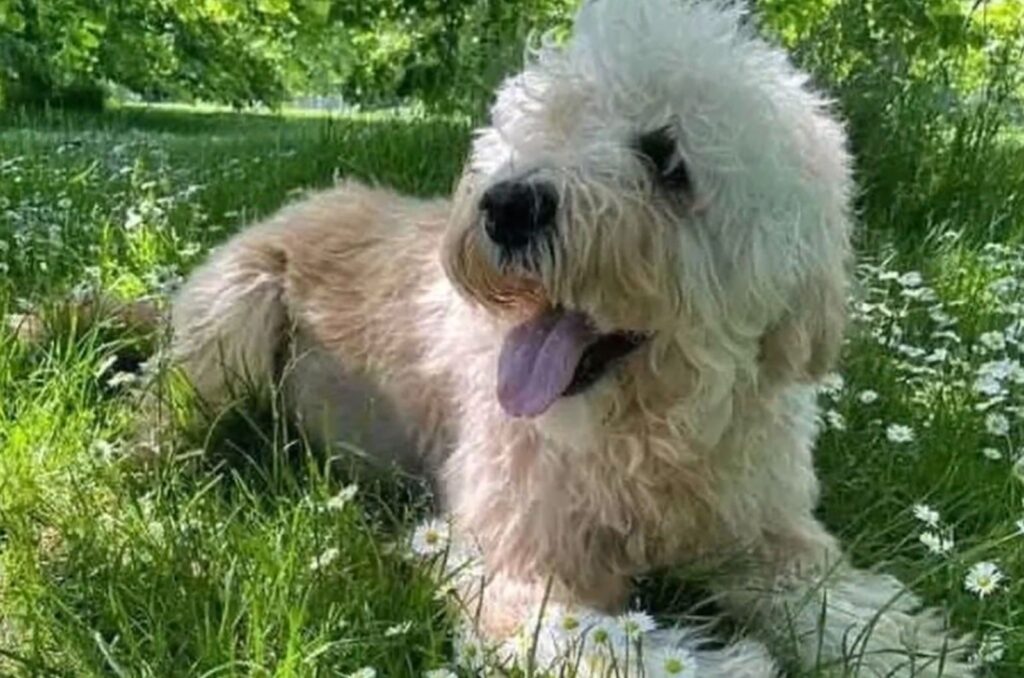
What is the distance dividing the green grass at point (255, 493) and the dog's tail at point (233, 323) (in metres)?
0.19

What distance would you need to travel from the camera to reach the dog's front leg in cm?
299

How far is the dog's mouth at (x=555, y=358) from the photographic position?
3.11 m

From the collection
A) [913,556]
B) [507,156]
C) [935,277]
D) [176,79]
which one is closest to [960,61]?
[935,277]

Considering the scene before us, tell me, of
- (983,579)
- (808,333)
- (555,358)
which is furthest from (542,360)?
(983,579)

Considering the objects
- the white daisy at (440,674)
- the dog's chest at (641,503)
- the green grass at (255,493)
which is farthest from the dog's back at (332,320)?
the white daisy at (440,674)

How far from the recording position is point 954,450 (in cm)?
414

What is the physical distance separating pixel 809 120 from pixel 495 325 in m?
0.73

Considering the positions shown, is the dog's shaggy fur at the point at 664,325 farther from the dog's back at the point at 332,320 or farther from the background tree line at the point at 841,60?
the background tree line at the point at 841,60

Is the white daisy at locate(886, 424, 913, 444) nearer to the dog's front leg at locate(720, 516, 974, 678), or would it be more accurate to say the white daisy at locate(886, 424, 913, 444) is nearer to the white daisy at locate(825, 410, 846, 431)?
the white daisy at locate(825, 410, 846, 431)

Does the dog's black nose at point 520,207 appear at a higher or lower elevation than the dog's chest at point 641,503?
higher

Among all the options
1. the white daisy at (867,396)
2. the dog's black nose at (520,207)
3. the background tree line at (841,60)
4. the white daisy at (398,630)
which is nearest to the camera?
the white daisy at (398,630)

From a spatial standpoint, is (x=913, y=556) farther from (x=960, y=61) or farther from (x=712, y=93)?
(x=960, y=61)

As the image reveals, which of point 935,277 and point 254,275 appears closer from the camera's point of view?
point 254,275

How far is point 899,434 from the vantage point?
3984 millimetres
